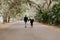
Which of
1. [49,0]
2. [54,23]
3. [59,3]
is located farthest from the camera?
[49,0]

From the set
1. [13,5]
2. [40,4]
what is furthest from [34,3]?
[13,5]

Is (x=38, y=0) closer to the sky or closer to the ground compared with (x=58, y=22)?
closer to the sky

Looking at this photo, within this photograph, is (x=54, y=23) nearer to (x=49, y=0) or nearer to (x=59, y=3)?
(x=59, y=3)

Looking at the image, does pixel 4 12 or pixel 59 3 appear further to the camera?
pixel 4 12

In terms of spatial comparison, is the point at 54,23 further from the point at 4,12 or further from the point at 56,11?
the point at 4,12

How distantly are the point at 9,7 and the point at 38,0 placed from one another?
8341mm

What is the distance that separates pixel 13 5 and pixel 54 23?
59.2 feet

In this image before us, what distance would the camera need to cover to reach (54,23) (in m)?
30.1

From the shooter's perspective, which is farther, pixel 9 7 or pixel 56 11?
pixel 9 7

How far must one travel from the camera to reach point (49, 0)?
135 feet

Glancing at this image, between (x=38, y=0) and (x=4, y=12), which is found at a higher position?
(x=38, y=0)

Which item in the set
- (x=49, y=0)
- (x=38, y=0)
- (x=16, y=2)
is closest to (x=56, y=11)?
(x=49, y=0)

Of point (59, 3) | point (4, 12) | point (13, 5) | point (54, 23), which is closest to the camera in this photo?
point (59, 3)

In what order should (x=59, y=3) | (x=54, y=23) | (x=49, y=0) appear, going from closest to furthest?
(x=59, y=3)
(x=54, y=23)
(x=49, y=0)
